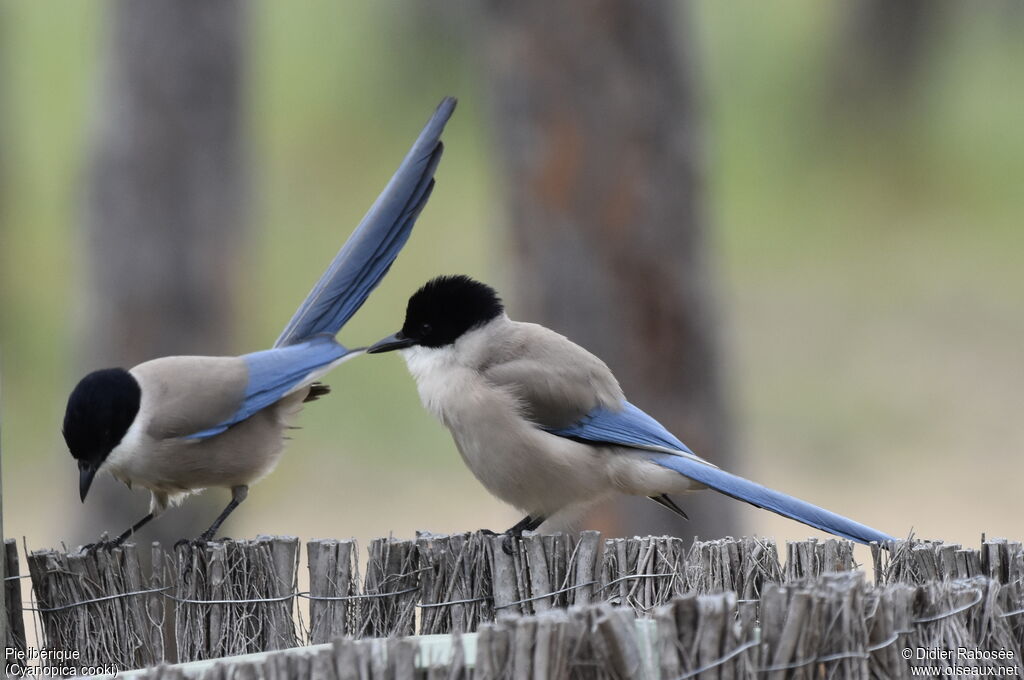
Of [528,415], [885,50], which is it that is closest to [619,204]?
[528,415]

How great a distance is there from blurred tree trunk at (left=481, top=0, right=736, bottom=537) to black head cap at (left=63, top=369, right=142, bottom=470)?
10.8 feet

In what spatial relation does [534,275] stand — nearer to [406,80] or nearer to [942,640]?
[942,640]

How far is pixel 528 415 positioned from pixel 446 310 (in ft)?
1.33

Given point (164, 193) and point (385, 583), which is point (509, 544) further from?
point (164, 193)

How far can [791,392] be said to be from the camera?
18.5 metres

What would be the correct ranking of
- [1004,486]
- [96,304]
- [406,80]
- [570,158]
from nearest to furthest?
[570,158] → [96,304] → [1004,486] → [406,80]

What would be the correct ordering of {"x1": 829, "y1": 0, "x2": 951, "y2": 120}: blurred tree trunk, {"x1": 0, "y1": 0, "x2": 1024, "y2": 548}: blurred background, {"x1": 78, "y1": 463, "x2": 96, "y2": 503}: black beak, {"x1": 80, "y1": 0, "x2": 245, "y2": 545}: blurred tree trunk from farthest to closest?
{"x1": 829, "y1": 0, "x2": 951, "y2": 120}: blurred tree trunk → {"x1": 80, "y1": 0, "x2": 245, "y2": 545}: blurred tree trunk → {"x1": 0, "y1": 0, "x2": 1024, "y2": 548}: blurred background → {"x1": 78, "y1": 463, "x2": 96, "y2": 503}: black beak

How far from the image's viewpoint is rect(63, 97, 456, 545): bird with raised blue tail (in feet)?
12.9

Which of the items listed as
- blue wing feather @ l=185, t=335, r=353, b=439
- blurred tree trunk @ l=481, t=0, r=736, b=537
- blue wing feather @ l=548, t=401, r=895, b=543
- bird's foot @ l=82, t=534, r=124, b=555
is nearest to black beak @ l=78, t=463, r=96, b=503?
bird's foot @ l=82, t=534, r=124, b=555

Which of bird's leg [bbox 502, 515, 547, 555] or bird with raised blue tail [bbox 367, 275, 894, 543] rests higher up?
bird with raised blue tail [bbox 367, 275, 894, 543]

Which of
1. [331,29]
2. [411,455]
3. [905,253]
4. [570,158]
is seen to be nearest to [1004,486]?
[905,253]

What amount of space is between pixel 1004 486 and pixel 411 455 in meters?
7.46

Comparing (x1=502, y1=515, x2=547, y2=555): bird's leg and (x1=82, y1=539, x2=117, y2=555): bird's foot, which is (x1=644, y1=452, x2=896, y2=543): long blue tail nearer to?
(x1=502, y1=515, x2=547, y2=555): bird's leg

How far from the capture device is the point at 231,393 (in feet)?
13.6
